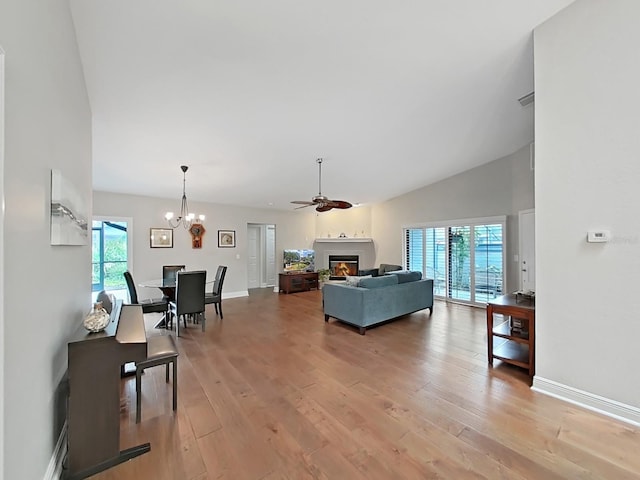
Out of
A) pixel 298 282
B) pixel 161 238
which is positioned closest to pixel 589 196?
pixel 298 282

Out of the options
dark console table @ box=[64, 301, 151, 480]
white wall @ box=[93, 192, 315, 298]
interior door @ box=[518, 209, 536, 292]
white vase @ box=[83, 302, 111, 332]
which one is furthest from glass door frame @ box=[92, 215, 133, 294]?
A: interior door @ box=[518, 209, 536, 292]

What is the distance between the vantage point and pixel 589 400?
7.61ft

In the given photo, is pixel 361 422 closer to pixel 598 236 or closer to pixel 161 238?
pixel 598 236

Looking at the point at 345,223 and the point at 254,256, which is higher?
the point at 345,223

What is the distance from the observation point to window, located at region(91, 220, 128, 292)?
6172 millimetres

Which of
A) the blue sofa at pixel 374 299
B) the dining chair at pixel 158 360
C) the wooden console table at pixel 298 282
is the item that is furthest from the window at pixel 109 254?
the blue sofa at pixel 374 299

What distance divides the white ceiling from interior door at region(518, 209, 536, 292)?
143 cm

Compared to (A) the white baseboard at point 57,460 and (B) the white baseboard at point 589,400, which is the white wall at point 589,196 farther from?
(A) the white baseboard at point 57,460

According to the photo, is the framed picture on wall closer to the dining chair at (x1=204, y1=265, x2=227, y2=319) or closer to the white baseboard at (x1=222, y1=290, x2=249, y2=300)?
the white baseboard at (x1=222, y1=290, x2=249, y2=300)

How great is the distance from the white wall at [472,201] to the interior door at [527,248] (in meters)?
0.19

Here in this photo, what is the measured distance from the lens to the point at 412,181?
6.80 meters

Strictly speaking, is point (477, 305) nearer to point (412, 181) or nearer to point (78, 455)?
point (412, 181)

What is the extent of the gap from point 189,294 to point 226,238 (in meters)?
3.10

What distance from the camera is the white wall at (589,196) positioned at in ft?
7.11
